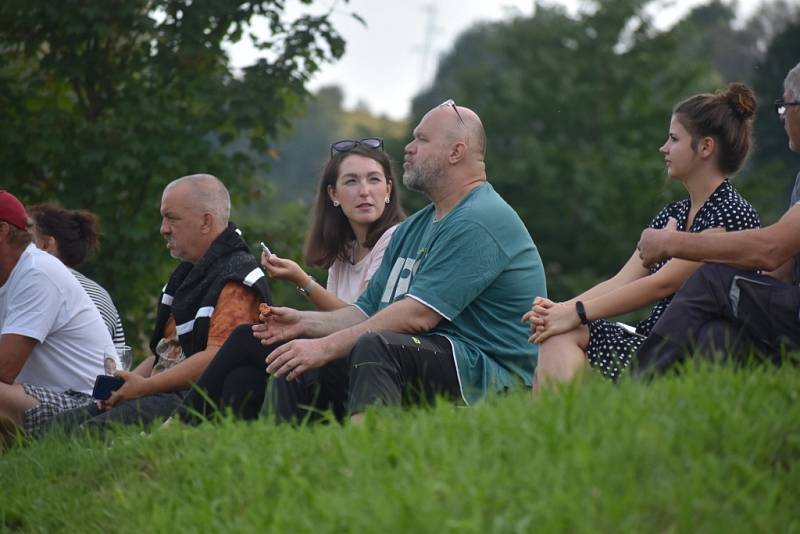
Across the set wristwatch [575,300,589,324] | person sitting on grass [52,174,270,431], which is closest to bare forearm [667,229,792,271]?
wristwatch [575,300,589,324]

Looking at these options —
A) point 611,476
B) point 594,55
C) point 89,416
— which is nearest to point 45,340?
point 89,416

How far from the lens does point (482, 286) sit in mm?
6527

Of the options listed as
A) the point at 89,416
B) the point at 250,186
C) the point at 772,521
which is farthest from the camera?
the point at 250,186

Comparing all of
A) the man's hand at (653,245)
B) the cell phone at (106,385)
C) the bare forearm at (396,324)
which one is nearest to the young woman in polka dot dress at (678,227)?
the man's hand at (653,245)

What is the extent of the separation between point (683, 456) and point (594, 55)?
41.8 m

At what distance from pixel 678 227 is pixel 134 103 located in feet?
24.2

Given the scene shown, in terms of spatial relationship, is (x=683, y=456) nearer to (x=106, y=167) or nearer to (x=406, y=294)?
(x=406, y=294)

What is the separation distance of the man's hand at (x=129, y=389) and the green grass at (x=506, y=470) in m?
1.47

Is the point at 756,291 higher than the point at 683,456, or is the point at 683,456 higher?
the point at 756,291

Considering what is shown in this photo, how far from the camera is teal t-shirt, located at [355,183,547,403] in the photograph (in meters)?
6.46

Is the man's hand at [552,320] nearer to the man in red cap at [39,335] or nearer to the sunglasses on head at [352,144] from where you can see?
the sunglasses on head at [352,144]

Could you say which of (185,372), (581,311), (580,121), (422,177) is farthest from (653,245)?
(580,121)

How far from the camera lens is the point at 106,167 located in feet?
41.0

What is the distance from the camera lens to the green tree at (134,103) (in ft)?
41.2
